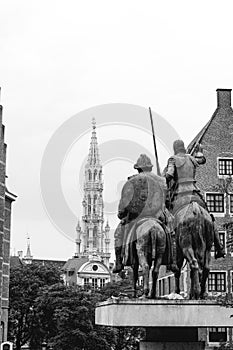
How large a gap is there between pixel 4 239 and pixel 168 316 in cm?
4467

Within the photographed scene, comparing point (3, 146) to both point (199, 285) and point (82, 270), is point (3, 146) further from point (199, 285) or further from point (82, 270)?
point (82, 270)

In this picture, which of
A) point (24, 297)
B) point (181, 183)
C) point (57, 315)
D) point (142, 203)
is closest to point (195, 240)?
point (142, 203)

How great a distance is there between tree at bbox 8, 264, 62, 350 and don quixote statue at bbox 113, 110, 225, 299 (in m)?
48.7

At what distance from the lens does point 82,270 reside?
12619 centimetres

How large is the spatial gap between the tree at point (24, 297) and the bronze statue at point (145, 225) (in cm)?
4877

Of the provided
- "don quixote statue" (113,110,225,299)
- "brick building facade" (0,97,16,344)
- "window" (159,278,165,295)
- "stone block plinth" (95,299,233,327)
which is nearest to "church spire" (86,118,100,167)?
"brick building facade" (0,97,16,344)

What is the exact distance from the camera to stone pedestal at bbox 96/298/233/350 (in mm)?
13531

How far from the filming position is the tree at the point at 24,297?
64.4 m

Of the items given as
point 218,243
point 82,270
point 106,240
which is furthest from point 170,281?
point 106,240

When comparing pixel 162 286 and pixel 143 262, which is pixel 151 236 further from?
pixel 162 286

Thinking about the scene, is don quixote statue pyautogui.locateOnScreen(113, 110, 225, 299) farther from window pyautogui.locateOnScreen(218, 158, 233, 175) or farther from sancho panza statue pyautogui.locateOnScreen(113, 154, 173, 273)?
window pyautogui.locateOnScreen(218, 158, 233, 175)

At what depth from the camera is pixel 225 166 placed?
169 ft

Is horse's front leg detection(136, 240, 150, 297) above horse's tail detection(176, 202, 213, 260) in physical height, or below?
below

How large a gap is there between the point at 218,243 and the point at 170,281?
118 feet
